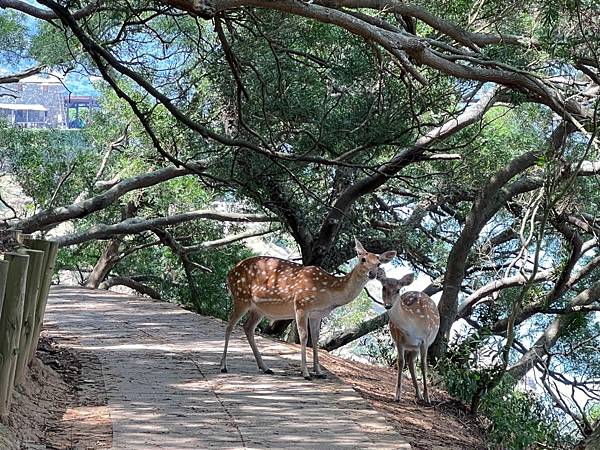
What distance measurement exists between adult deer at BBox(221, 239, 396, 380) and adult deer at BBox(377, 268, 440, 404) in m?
0.24

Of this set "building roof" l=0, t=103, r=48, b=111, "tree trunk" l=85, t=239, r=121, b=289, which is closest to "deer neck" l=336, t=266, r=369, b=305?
"tree trunk" l=85, t=239, r=121, b=289

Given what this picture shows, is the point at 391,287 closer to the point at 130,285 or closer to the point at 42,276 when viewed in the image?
the point at 42,276

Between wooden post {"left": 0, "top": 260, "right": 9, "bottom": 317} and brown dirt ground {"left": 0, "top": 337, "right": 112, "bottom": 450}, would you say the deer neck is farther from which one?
wooden post {"left": 0, "top": 260, "right": 9, "bottom": 317}

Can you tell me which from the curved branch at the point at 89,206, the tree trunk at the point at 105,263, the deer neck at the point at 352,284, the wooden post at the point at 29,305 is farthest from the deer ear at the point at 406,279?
the tree trunk at the point at 105,263

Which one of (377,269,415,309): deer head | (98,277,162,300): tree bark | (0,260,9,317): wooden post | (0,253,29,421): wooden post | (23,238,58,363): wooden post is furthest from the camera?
(98,277,162,300): tree bark

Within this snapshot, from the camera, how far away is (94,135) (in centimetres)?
2091

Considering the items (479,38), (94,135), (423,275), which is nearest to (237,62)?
(479,38)

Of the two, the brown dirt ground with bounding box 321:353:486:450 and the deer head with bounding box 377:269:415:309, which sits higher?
the deer head with bounding box 377:269:415:309

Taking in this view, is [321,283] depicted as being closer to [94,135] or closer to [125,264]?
[94,135]

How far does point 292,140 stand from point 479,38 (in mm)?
3010

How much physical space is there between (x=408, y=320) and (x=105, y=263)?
13229 millimetres

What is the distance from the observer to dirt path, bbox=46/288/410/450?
7.25 meters

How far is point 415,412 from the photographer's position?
9398 millimetres

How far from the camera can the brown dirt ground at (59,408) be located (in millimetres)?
6621
